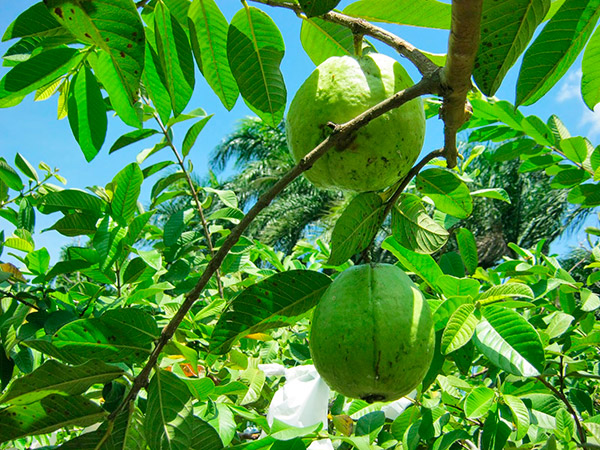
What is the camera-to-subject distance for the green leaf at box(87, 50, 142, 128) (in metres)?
1.17

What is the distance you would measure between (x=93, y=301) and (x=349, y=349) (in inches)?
44.7

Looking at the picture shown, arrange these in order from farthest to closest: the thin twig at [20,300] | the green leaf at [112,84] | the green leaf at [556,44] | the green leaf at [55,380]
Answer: the thin twig at [20,300] < the green leaf at [112,84] < the green leaf at [55,380] < the green leaf at [556,44]

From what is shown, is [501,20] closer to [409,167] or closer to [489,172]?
[409,167]

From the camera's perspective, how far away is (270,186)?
1877 centimetres

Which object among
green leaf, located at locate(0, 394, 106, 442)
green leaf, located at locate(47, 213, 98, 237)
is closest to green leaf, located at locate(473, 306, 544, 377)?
green leaf, located at locate(0, 394, 106, 442)

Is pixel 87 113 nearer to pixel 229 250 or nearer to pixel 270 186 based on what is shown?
pixel 229 250

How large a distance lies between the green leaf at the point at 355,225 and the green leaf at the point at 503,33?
0.30 meters

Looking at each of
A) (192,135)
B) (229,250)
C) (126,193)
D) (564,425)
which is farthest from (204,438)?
(192,135)

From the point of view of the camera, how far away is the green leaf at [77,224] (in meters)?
1.70

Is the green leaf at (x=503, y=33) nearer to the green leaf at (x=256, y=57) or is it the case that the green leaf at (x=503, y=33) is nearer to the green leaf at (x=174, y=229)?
the green leaf at (x=256, y=57)

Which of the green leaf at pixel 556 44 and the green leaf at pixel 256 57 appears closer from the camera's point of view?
the green leaf at pixel 556 44

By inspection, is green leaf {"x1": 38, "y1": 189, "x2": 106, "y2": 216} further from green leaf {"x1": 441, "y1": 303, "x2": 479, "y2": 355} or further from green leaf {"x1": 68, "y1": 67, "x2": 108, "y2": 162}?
green leaf {"x1": 441, "y1": 303, "x2": 479, "y2": 355}

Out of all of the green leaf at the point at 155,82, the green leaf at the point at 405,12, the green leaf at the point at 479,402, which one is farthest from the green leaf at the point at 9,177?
the green leaf at the point at 479,402

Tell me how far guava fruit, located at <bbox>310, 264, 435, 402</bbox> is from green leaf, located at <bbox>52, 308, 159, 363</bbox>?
0.34 m
